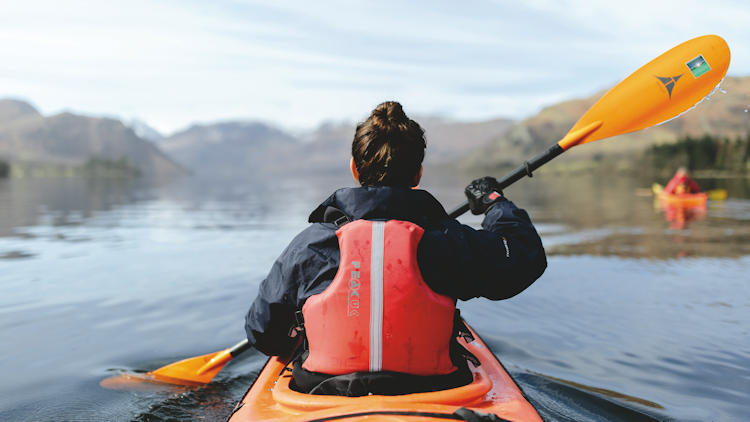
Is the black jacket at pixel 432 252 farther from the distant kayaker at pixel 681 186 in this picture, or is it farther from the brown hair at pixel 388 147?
the distant kayaker at pixel 681 186

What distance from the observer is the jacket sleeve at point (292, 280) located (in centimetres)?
302

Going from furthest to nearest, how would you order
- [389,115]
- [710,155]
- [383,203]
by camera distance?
[710,155], [389,115], [383,203]

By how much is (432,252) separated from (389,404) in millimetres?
809

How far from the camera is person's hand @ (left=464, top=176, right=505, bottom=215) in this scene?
365cm

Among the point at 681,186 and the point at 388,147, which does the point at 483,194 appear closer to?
the point at 388,147

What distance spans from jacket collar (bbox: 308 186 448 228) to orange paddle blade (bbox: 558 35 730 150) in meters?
2.70

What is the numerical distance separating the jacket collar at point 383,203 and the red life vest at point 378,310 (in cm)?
8

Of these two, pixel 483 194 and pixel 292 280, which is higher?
pixel 483 194

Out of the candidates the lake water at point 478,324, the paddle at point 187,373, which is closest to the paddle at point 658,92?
the lake water at point 478,324

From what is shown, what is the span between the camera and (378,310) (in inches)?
116

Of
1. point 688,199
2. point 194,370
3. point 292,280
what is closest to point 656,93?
point 292,280

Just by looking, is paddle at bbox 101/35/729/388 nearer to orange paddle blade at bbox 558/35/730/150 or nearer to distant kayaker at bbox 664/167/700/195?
orange paddle blade at bbox 558/35/730/150

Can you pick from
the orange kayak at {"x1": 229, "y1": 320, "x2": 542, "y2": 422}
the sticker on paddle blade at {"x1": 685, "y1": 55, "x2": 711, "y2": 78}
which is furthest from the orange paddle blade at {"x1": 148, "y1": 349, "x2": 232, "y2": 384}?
the sticker on paddle blade at {"x1": 685, "y1": 55, "x2": 711, "y2": 78}

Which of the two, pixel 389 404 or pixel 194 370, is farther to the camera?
pixel 194 370
